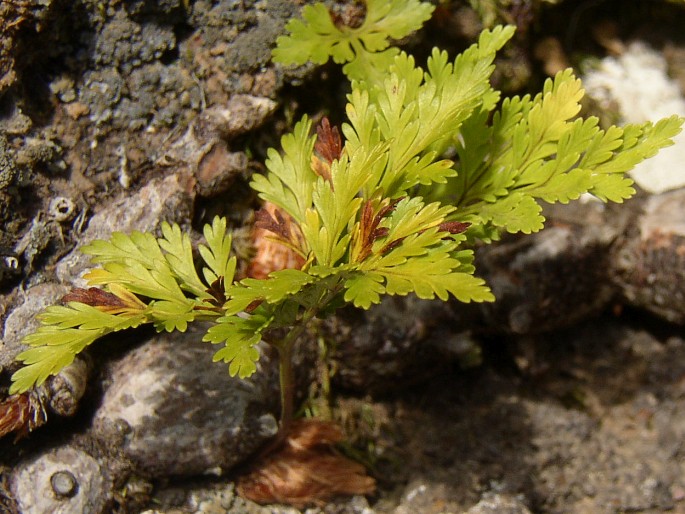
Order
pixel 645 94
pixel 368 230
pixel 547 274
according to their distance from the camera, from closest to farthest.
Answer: pixel 368 230
pixel 547 274
pixel 645 94

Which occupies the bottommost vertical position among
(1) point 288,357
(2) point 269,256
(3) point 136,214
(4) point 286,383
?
(4) point 286,383

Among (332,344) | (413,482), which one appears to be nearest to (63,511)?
(332,344)

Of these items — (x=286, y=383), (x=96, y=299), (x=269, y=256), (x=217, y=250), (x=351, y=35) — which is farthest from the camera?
(x=269, y=256)

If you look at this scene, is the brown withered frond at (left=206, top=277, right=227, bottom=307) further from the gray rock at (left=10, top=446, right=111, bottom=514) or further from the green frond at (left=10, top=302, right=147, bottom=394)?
the gray rock at (left=10, top=446, right=111, bottom=514)

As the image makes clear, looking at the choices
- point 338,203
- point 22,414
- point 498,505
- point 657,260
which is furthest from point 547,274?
point 22,414

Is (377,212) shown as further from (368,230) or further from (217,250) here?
(217,250)

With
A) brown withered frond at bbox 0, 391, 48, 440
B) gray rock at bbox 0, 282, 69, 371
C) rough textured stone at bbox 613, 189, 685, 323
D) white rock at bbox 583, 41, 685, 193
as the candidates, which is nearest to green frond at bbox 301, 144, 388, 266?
gray rock at bbox 0, 282, 69, 371
